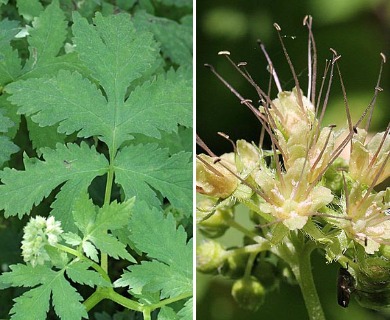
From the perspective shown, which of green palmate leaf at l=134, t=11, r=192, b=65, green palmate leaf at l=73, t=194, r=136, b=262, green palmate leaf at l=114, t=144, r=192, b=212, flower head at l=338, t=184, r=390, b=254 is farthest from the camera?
green palmate leaf at l=134, t=11, r=192, b=65

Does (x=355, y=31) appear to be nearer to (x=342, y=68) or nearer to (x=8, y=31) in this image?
(x=342, y=68)

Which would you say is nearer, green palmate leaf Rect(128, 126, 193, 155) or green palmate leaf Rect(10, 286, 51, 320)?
green palmate leaf Rect(10, 286, 51, 320)

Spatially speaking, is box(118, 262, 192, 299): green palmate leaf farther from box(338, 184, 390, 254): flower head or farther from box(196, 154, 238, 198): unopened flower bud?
box(338, 184, 390, 254): flower head

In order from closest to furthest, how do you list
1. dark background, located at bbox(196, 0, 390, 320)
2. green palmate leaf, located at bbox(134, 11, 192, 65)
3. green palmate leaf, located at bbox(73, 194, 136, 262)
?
green palmate leaf, located at bbox(73, 194, 136, 262) → dark background, located at bbox(196, 0, 390, 320) → green palmate leaf, located at bbox(134, 11, 192, 65)

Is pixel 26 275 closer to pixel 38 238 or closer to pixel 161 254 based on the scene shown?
pixel 38 238

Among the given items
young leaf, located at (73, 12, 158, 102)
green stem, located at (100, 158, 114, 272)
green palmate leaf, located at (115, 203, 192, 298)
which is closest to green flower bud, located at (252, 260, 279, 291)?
green palmate leaf, located at (115, 203, 192, 298)

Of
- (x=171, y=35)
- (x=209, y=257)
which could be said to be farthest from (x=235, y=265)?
(x=171, y=35)

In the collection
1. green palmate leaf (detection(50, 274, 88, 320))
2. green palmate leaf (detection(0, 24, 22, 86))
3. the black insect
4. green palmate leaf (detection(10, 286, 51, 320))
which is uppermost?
green palmate leaf (detection(0, 24, 22, 86))
